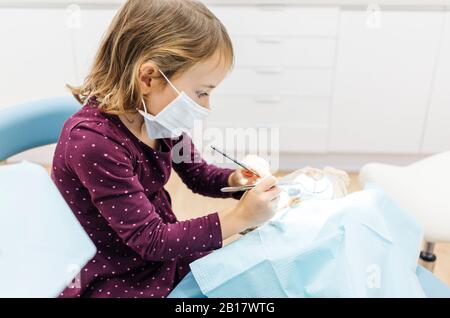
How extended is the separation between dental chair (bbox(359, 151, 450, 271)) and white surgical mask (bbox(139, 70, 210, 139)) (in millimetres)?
409

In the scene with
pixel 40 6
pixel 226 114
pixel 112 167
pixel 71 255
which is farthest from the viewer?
pixel 226 114

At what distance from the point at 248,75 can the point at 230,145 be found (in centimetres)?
33

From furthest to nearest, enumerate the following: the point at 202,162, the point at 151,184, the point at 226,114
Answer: the point at 226,114, the point at 202,162, the point at 151,184

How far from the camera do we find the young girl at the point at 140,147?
0.72m

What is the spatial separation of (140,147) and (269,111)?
131 centimetres

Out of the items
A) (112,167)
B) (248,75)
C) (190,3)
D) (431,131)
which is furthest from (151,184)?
(431,131)

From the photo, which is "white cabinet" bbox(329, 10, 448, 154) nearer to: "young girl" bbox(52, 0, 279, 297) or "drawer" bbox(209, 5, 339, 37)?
"drawer" bbox(209, 5, 339, 37)

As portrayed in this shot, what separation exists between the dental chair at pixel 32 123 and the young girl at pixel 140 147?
12 centimetres

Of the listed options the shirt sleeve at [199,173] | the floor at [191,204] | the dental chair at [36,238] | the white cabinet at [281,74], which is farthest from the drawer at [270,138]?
the dental chair at [36,238]

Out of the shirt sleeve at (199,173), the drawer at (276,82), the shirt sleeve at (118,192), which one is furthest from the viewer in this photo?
the drawer at (276,82)

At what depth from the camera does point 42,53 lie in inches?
78.4

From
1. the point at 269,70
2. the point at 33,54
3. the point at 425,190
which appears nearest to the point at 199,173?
the point at 425,190

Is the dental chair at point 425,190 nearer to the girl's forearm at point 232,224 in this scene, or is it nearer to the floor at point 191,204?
the girl's forearm at point 232,224

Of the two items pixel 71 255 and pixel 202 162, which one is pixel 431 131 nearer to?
pixel 202 162
